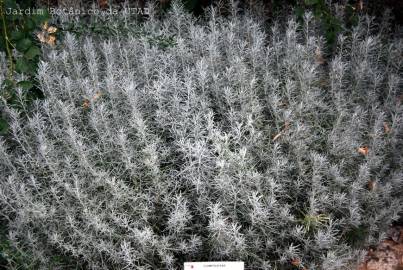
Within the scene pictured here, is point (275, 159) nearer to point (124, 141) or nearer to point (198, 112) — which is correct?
point (198, 112)

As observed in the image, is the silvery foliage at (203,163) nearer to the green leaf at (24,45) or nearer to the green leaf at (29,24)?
the green leaf at (24,45)

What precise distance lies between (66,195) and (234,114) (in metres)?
0.98

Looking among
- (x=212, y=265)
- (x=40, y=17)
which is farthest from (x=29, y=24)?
(x=212, y=265)

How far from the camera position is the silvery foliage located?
2.37 meters

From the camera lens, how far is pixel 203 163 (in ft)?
7.89

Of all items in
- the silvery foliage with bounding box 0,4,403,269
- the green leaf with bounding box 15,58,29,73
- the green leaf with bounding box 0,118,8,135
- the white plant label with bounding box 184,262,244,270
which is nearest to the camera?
the white plant label with bounding box 184,262,244,270

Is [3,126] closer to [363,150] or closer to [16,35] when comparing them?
[16,35]

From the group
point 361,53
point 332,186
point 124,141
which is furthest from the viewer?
point 361,53

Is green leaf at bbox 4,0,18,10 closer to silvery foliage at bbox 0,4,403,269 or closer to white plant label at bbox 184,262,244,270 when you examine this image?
silvery foliage at bbox 0,4,403,269

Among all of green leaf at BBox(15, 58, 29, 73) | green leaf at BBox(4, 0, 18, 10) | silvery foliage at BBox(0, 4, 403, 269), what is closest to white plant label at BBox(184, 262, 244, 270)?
silvery foliage at BBox(0, 4, 403, 269)

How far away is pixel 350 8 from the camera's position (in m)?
3.68

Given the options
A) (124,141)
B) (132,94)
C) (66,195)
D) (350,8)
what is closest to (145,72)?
(132,94)

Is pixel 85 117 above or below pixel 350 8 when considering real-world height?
below

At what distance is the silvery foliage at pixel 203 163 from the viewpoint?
2.37 m
